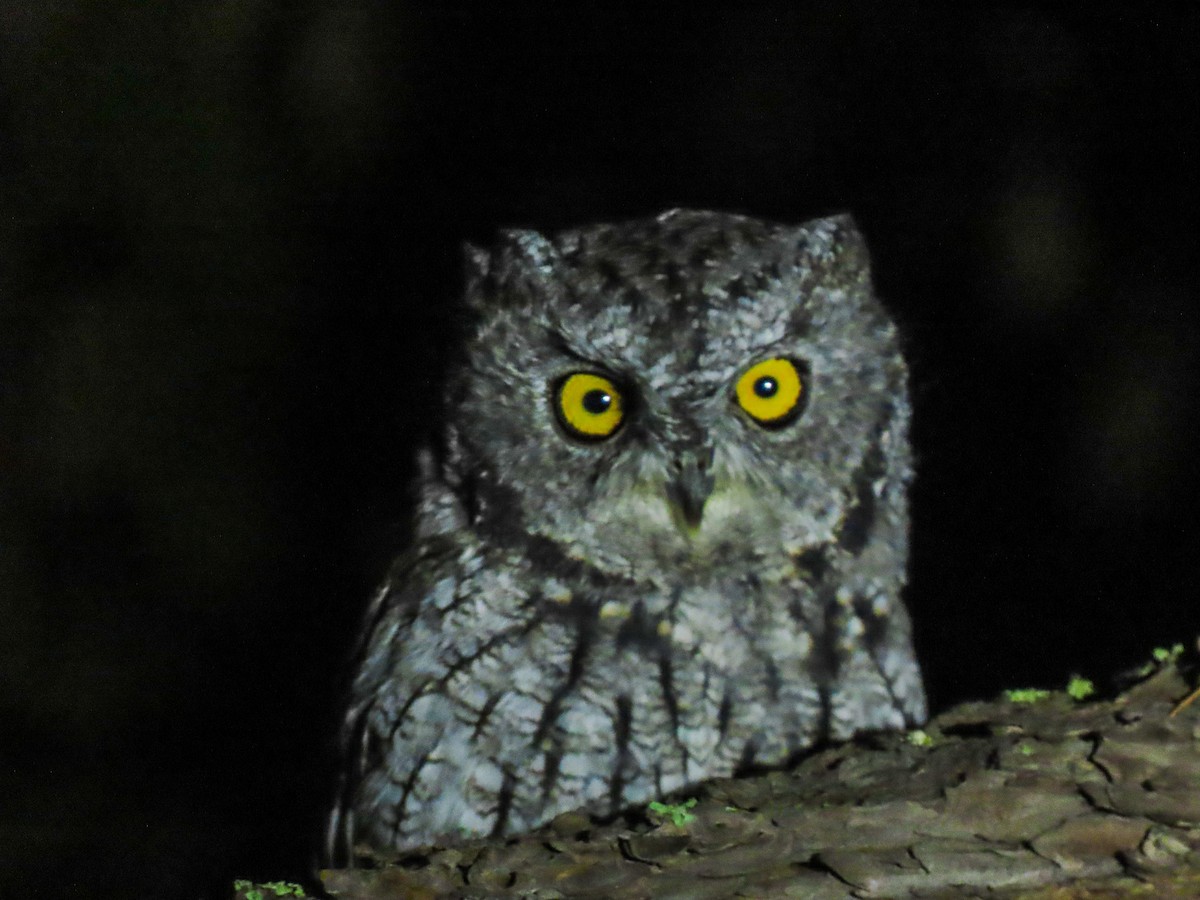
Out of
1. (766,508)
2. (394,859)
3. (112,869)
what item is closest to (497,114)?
(766,508)

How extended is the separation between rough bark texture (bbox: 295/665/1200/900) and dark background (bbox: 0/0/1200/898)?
0.73 meters

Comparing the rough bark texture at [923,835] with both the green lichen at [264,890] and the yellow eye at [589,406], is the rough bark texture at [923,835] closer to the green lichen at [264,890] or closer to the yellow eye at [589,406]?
the green lichen at [264,890]

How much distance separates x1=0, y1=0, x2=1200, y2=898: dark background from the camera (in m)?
1.55

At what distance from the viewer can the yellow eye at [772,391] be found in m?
1.45

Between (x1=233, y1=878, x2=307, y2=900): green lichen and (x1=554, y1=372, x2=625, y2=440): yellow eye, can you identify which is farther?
(x1=554, y1=372, x2=625, y2=440): yellow eye

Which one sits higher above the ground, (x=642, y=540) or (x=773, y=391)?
(x=773, y=391)

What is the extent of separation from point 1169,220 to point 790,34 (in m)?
0.67

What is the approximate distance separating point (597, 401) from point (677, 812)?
0.59 meters

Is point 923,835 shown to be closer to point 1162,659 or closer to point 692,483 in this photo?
point 1162,659

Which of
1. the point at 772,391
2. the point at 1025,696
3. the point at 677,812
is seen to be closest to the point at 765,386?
the point at 772,391

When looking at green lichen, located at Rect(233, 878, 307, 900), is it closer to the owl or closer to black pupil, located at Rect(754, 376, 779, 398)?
the owl

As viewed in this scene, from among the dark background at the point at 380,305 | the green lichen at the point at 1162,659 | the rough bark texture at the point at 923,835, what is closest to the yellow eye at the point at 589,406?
the dark background at the point at 380,305

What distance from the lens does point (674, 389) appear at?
1352 millimetres

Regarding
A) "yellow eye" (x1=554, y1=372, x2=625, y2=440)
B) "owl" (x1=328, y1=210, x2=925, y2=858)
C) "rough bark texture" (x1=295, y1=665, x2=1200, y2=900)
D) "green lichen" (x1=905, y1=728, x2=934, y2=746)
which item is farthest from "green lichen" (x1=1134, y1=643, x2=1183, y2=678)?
"yellow eye" (x1=554, y1=372, x2=625, y2=440)
